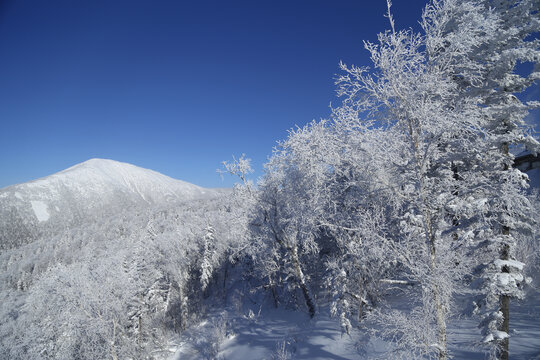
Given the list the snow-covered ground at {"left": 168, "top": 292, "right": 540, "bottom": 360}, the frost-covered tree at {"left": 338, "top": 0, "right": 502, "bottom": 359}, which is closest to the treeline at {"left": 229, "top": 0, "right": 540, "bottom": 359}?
the frost-covered tree at {"left": 338, "top": 0, "right": 502, "bottom": 359}

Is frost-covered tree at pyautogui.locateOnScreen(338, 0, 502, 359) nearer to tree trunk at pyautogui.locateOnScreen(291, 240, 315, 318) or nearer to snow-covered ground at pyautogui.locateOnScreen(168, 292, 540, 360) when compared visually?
snow-covered ground at pyautogui.locateOnScreen(168, 292, 540, 360)

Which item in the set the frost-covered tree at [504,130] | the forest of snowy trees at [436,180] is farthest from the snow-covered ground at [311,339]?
the frost-covered tree at [504,130]

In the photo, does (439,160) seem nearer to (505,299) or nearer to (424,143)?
(424,143)

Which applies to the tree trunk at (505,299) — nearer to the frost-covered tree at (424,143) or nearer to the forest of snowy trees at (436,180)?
the forest of snowy trees at (436,180)

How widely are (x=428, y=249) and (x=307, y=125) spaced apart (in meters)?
8.81

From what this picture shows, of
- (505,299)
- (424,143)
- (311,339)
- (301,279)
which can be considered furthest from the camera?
(301,279)

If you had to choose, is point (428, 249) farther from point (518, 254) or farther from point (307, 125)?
point (518, 254)

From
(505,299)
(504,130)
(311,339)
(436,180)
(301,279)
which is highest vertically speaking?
(504,130)

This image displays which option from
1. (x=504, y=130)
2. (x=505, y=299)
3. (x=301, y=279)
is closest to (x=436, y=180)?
(x=504, y=130)

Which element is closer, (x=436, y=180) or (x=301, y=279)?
(x=436, y=180)

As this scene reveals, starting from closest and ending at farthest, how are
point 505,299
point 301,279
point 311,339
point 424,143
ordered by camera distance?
point 424,143
point 505,299
point 311,339
point 301,279

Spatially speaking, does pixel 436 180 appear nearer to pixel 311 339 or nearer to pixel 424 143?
pixel 424 143

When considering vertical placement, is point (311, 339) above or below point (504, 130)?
below

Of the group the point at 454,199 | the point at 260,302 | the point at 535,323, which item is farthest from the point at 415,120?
the point at 260,302
